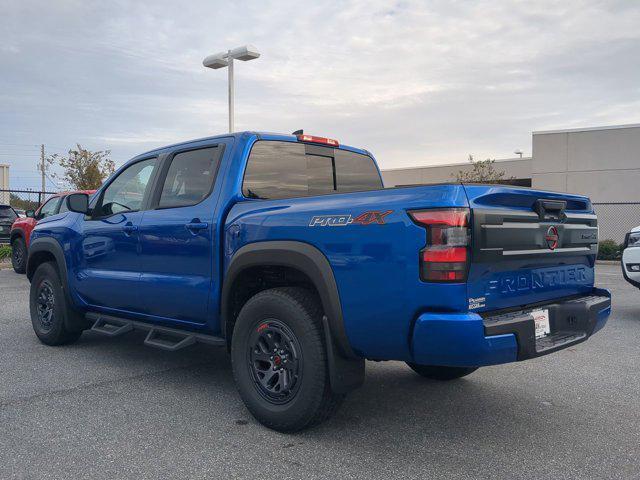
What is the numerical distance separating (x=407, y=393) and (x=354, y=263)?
1683 millimetres

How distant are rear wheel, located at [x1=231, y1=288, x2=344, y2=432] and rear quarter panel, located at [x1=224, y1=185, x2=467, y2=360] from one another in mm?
293

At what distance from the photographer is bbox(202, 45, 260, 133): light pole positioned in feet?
46.6

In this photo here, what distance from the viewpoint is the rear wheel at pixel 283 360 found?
340 centimetres

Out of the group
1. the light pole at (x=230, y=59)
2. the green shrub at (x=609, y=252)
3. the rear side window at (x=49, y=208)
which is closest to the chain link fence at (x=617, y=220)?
the green shrub at (x=609, y=252)

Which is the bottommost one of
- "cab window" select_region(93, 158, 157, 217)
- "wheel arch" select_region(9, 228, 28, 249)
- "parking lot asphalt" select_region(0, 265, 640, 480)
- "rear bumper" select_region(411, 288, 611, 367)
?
"parking lot asphalt" select_region(0, 265, 640, 480)

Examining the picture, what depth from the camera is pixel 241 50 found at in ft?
46.5

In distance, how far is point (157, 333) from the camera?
15.4ft

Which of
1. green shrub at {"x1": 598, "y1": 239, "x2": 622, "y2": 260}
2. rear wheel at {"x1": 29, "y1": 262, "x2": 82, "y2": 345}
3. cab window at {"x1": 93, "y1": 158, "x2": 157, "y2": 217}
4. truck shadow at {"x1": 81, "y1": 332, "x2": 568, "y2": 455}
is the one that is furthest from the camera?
green shrub at {"x1": 598, "y1": 239, "x2": 622, "y2": 260}

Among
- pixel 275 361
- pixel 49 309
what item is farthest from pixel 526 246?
pixel 49 309

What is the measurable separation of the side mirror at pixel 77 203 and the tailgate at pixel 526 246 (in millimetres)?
3647

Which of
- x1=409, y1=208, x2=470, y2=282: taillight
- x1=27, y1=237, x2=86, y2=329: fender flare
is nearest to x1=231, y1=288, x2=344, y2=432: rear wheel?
x1=409, y1=208, x2=470, y2=282: taillight

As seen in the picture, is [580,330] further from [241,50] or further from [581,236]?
[241,50]

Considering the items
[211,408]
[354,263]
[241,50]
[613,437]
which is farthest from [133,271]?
[241,50]

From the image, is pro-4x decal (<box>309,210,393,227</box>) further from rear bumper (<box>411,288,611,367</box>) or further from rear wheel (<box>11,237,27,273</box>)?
rear wheel (<box>11,237,27,273</box>)
